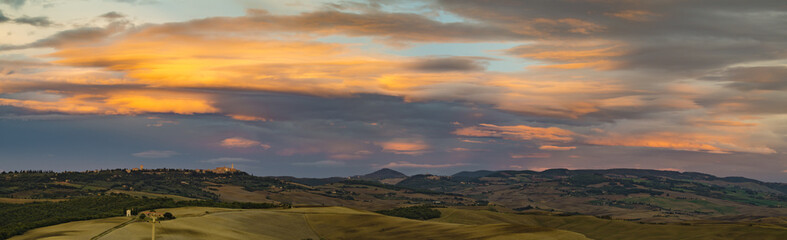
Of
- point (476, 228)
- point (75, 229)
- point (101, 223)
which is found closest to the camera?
point (75, 229)

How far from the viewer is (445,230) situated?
19588cm

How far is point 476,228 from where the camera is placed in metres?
190

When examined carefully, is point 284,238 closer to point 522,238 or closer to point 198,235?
point 198,235

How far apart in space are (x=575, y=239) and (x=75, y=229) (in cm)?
12926

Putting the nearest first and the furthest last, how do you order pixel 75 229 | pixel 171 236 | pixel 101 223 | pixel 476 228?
pixel 171 236 → pixel 75 229 → pixel 101 223 → pixel 476 228

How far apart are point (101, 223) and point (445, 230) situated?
10095cm

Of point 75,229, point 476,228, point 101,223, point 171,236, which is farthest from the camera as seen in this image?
point 476,228

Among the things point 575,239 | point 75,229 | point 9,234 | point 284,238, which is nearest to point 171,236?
point 75,229

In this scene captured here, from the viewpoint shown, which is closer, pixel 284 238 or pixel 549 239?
pixel 549 239

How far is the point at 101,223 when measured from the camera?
173 m

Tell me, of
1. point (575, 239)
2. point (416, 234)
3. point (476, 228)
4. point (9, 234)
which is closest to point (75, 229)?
point (9, 234)

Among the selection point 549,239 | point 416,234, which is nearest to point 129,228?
point 416,234

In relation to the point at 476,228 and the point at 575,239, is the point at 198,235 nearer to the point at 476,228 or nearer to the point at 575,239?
the point at 476,228

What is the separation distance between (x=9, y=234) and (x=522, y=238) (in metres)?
127
